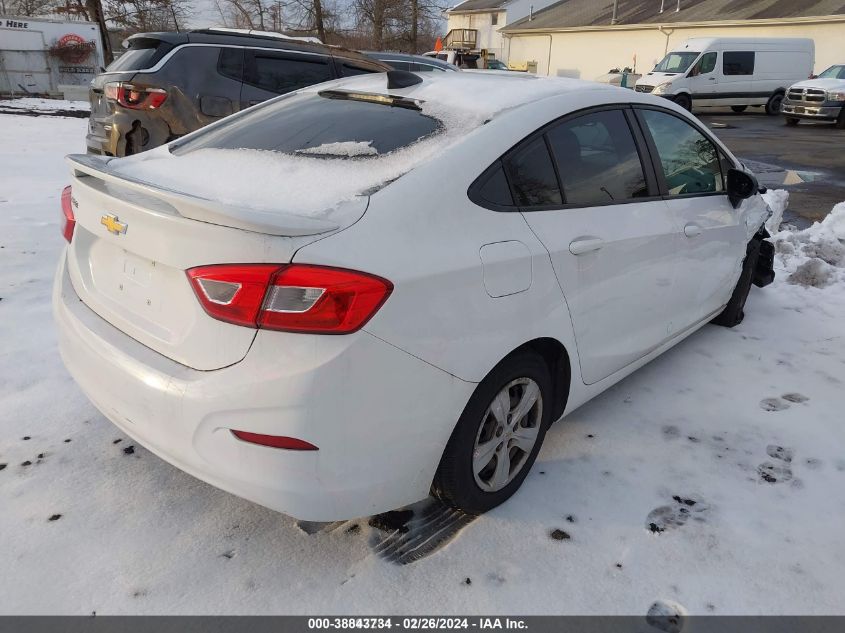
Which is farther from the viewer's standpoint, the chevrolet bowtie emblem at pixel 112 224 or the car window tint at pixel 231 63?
the car window tint at pixel 231 63

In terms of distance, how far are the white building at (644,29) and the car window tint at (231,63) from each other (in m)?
27.6

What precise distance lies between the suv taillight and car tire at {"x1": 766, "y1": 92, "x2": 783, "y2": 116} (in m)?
22.8

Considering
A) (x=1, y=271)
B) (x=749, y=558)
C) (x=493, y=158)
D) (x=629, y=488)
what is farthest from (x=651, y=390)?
(x=1, y=271)

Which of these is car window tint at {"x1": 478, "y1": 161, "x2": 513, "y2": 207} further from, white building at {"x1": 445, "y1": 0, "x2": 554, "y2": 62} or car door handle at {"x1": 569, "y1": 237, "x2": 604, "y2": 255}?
white building at {"x1": 445, "y1": 0, "x2": 554, "y2": 62}

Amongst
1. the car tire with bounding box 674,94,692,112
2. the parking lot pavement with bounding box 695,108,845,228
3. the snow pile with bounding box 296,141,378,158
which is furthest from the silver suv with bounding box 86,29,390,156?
the car tire with bounding box 674,94,692,112

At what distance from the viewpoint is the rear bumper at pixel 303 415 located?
5.92ft

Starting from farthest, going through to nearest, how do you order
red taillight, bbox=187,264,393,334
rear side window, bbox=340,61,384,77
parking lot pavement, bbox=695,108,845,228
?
parking lot pavement, bbox=695,108,845,228
rear side window, bbox=340,61,384,77
red taillight, bbox=187,264,393,334

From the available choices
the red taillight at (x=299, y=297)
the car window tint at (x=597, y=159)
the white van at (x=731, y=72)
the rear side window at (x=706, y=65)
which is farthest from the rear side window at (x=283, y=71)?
the rear side window at (x=706, y=65)

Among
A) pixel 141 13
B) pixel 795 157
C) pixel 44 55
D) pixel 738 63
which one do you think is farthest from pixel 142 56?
pixel 141 13

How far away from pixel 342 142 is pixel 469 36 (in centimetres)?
5115

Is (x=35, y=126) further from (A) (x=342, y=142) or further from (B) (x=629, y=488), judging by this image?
(B) (x=629, y=488)

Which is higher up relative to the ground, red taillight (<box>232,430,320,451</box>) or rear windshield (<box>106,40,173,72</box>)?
rear windshield (<box>106,40,173,72</box>)

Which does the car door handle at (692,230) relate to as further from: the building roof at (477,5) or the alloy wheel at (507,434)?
the building roof at (477,5)

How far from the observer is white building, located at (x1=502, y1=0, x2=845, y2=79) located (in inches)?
1058
